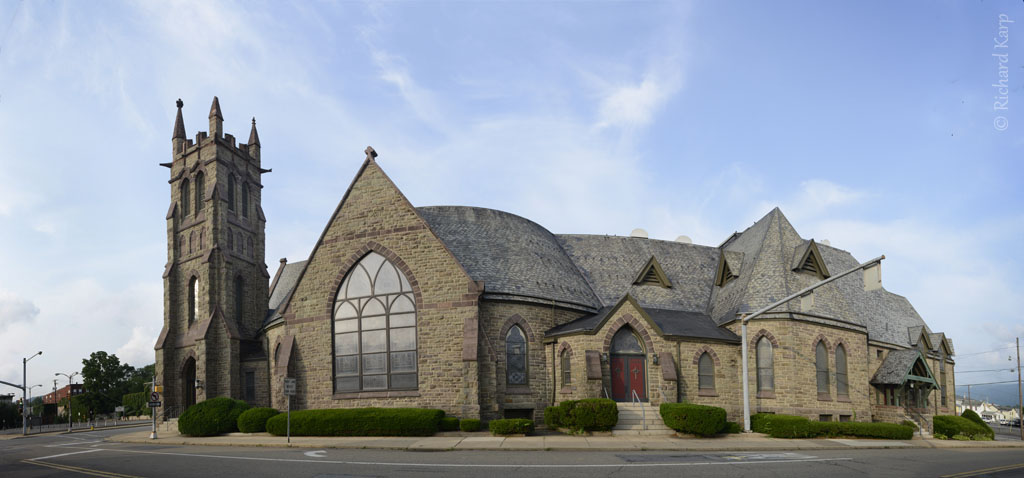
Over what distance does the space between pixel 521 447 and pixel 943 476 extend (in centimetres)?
1083

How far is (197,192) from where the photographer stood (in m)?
46.9

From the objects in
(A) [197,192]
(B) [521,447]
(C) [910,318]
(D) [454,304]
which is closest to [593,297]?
(D) [454,304]

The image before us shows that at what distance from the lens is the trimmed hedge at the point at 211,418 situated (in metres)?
29.8

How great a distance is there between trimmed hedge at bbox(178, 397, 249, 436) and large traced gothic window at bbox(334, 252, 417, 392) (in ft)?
14.6

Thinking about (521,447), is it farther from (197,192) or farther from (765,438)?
(197,192)

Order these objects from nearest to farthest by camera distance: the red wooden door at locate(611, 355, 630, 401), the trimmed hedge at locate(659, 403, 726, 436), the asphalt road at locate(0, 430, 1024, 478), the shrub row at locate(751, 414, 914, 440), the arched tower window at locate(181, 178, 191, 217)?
the asphalt road at locate(0, 430, 1024, 478) < the trimmed hedge at locate(659, 403, 726, 436) < the shrub row at locate(751, 414, 914, 440) < the red wooden door at locate(611, 355, 630, 401) < the arched tower window at locate(181, 178, 191, 217)

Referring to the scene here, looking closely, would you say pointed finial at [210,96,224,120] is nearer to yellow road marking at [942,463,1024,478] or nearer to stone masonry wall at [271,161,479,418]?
stone masonry wall at [271,161,479,418]

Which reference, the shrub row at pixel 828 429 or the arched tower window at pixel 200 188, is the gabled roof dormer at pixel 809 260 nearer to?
the shrub row at pixel 828 429

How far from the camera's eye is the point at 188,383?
4538cm

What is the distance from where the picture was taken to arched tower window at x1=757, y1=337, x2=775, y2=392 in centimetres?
3130

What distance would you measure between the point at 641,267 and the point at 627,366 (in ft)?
32.0

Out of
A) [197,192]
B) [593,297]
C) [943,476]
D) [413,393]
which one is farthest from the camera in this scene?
[197,192]

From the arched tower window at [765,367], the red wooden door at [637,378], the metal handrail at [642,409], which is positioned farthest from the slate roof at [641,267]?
the metal handrail at [642,409]

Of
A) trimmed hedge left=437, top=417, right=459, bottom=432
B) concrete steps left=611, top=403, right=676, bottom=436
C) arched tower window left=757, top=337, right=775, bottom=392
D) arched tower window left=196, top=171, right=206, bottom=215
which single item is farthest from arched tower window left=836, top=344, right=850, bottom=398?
arched tower window left=196, top=171, right=206, bottom=215
